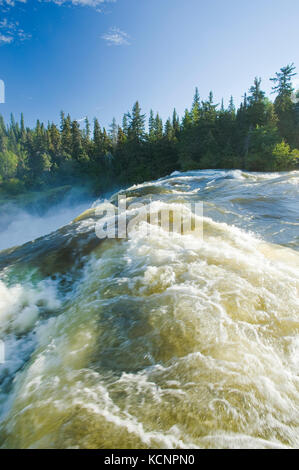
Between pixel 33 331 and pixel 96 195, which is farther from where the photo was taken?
pixel 96 195

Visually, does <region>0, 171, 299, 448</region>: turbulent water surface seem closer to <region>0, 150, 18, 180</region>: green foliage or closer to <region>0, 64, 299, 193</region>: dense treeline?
<region>0, 64, 299, 193</region>: dense treeline

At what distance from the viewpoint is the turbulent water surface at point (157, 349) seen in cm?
162

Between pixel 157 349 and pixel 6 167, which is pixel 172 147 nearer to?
pixel 6 167

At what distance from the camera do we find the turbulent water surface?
1623 mm

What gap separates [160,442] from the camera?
1.53 meters

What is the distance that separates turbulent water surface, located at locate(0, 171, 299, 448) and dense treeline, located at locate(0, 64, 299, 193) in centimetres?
2429

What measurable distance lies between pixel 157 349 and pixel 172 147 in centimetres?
3969

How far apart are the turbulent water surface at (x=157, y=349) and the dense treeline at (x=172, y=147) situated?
2429cm

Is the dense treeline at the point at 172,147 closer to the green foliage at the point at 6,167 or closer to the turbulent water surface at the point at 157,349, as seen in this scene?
the green foliage at the point at 6,167

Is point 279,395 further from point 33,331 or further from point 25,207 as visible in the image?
point 25,207

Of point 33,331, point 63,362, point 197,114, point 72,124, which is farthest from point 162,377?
point 72,124

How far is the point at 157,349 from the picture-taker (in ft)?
7.52
